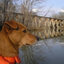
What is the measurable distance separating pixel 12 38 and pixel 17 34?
7 centimetres

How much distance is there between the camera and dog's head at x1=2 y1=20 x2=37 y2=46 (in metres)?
2.30

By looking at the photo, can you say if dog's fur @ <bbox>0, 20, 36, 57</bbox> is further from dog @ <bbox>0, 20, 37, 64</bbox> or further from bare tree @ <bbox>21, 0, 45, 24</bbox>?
bare tree @ <bbox>21, 0, 45, 24</bbox>

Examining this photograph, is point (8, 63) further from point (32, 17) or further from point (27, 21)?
point (32, 17)

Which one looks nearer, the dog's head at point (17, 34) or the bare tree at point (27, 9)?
the dog's head at point (17, 34)

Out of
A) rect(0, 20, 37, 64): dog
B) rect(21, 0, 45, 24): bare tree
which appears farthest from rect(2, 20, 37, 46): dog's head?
rect(21, 0, 45, 24): bare tree

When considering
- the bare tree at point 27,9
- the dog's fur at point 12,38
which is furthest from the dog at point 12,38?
the bare tree at point 27,9

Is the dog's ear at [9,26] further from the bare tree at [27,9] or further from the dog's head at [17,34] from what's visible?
the bare tree at [27,9]

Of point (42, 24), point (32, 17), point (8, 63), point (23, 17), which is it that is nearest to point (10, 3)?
point (23, 17)

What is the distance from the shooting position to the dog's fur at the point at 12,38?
2291 mm

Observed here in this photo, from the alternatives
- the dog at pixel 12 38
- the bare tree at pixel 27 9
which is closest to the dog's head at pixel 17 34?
the dog at pixel 12 38

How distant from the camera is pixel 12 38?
2.34 metres

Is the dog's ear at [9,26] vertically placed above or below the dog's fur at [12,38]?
above

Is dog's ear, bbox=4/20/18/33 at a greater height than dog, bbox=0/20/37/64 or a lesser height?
greater

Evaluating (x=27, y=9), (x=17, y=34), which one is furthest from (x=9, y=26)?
(x=27, y=9)
